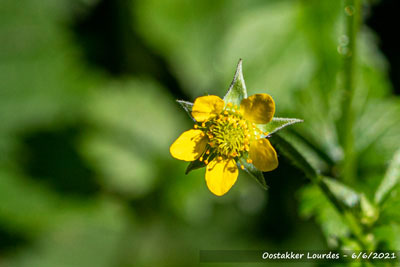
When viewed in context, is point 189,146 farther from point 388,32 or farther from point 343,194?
point 388,32

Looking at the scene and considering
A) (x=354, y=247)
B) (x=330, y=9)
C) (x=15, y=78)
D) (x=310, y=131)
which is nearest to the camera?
(x=354, y=247)

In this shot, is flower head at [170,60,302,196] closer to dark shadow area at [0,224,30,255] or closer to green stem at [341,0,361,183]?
green stem at [341,0,361,183]

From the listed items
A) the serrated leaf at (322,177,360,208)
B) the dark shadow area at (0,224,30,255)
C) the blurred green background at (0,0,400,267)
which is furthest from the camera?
the dark shadow area at (0,224,30,255)

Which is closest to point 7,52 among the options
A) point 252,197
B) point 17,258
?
point 17,258

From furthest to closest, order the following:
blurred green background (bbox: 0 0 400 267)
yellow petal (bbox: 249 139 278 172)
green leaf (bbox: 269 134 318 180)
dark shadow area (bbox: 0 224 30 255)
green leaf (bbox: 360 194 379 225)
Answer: dark shadow area (bbox: 0 224 30 255)
blurred green background (bbox: 0 0 400 267)
green leaf (bbox: 360 194 379 225)
green leaf (bbox: 269 134 318 180)
yellow petal (bbox: 249 139 278 172)

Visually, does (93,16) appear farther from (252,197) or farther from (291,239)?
(291,239)

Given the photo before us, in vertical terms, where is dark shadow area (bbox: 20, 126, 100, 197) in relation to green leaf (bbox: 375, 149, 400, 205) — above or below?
above

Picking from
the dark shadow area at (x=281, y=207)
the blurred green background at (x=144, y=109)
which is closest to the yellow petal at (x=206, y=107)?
the blurred green background at (x=144, y=109)

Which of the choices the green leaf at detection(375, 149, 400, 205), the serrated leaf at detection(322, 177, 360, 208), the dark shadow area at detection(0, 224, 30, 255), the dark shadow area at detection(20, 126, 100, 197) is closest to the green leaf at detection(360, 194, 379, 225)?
the green leaf at detection(375, 149, 400, 205)
